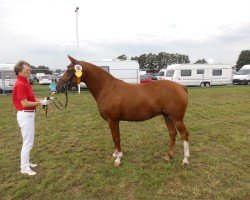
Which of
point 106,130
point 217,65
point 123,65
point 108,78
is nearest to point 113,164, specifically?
point 108,78

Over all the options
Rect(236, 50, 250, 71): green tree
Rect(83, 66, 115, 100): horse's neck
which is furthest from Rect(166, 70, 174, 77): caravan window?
Rect(236, 50, 250, 71): green tree

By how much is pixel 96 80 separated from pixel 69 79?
564mm

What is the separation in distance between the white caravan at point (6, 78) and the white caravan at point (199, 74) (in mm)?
15630

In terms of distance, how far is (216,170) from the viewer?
5.34 meters

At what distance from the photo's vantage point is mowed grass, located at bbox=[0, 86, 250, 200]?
15.1 ft

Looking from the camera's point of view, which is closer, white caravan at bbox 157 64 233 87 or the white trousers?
the white trousers

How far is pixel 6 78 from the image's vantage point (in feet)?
77.6

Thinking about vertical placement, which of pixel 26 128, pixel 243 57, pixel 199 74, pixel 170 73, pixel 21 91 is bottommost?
pixel 26 128

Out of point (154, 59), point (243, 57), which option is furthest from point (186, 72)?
point (154, 59)

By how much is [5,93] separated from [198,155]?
20991mm

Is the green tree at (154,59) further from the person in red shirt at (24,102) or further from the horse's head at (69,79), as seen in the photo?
the person in red shirt at (24,102)

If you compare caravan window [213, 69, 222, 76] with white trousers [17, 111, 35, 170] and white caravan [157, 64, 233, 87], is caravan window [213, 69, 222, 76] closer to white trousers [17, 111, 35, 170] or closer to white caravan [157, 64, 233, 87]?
white caravan [157, 64, 233, 87]

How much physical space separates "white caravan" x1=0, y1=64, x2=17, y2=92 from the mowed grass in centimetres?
1519

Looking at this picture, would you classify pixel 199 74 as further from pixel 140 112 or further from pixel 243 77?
pixel 140 112
